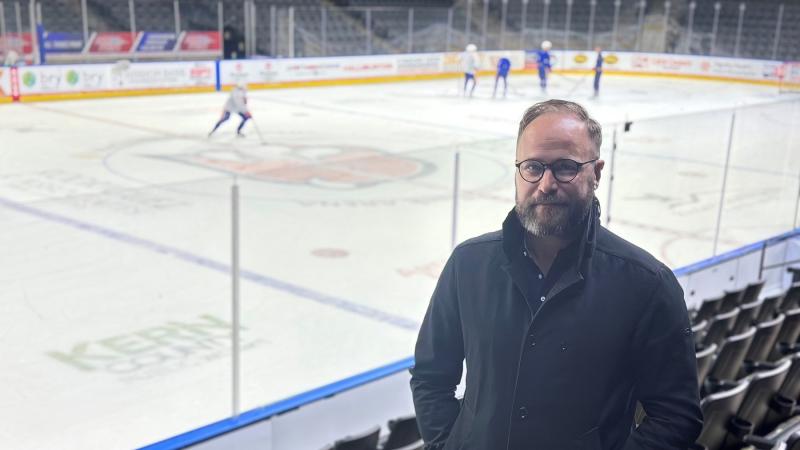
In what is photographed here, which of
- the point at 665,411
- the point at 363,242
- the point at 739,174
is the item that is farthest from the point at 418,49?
the point at 665,411

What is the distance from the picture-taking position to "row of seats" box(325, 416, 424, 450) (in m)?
3.28

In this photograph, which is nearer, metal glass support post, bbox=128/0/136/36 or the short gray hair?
the short gray hair

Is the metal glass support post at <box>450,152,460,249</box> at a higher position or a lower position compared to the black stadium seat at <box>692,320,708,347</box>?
higher

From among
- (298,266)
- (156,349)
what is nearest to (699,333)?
(298,266)

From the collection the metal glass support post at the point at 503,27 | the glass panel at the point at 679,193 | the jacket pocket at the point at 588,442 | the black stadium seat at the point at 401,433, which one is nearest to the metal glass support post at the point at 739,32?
the metal glass support post at the point at 503,27

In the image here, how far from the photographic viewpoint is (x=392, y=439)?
140 inches

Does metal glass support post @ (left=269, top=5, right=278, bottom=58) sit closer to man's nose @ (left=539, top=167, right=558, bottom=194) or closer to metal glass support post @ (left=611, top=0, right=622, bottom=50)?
metal glass support post @ (left=611, top=0, right=622, bottom=50)

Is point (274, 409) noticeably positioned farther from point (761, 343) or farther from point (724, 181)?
point (724, 181)

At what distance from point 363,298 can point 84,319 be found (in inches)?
64.3

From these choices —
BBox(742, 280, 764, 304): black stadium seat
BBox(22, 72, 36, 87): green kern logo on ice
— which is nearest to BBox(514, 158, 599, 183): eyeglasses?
BBox(742, 280, 764, 304): black stadium seat

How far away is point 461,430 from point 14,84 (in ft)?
59.4

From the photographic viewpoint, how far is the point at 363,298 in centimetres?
511

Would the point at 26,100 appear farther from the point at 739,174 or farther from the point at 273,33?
the point at 739,174

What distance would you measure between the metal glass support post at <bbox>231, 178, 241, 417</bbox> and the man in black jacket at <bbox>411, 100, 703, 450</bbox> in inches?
91.4
